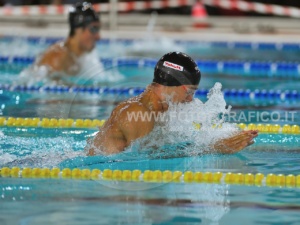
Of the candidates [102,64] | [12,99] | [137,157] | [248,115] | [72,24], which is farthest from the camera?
[102,64]

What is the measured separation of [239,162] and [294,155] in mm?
420

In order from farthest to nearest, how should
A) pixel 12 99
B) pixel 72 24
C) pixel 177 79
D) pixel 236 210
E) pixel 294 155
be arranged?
pixel 72 24
pixel 12 99
pixel 294 155
pixel 177 79
pixel 236 210

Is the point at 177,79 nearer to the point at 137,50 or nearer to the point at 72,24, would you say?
the point at 72,24

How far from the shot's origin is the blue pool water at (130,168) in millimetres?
3357

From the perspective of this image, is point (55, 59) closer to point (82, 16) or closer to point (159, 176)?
point (82, 16)

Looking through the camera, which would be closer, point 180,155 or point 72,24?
point 180,155

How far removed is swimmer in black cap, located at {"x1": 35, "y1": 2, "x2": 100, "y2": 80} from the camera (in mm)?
6449

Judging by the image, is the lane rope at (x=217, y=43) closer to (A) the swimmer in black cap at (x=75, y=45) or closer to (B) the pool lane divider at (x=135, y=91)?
(A) the swimmer in black cap at (x=75, y=45)

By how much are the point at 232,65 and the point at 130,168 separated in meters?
3.61

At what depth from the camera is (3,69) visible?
7.29m

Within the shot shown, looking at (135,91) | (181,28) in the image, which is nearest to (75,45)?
(135,91)

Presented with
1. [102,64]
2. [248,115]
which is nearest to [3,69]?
[102,64]

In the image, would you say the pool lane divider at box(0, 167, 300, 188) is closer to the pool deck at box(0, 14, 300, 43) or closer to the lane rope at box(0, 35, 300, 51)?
the lane rope at box(0, 35, 300, 51)

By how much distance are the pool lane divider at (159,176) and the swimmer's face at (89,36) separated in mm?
2730
